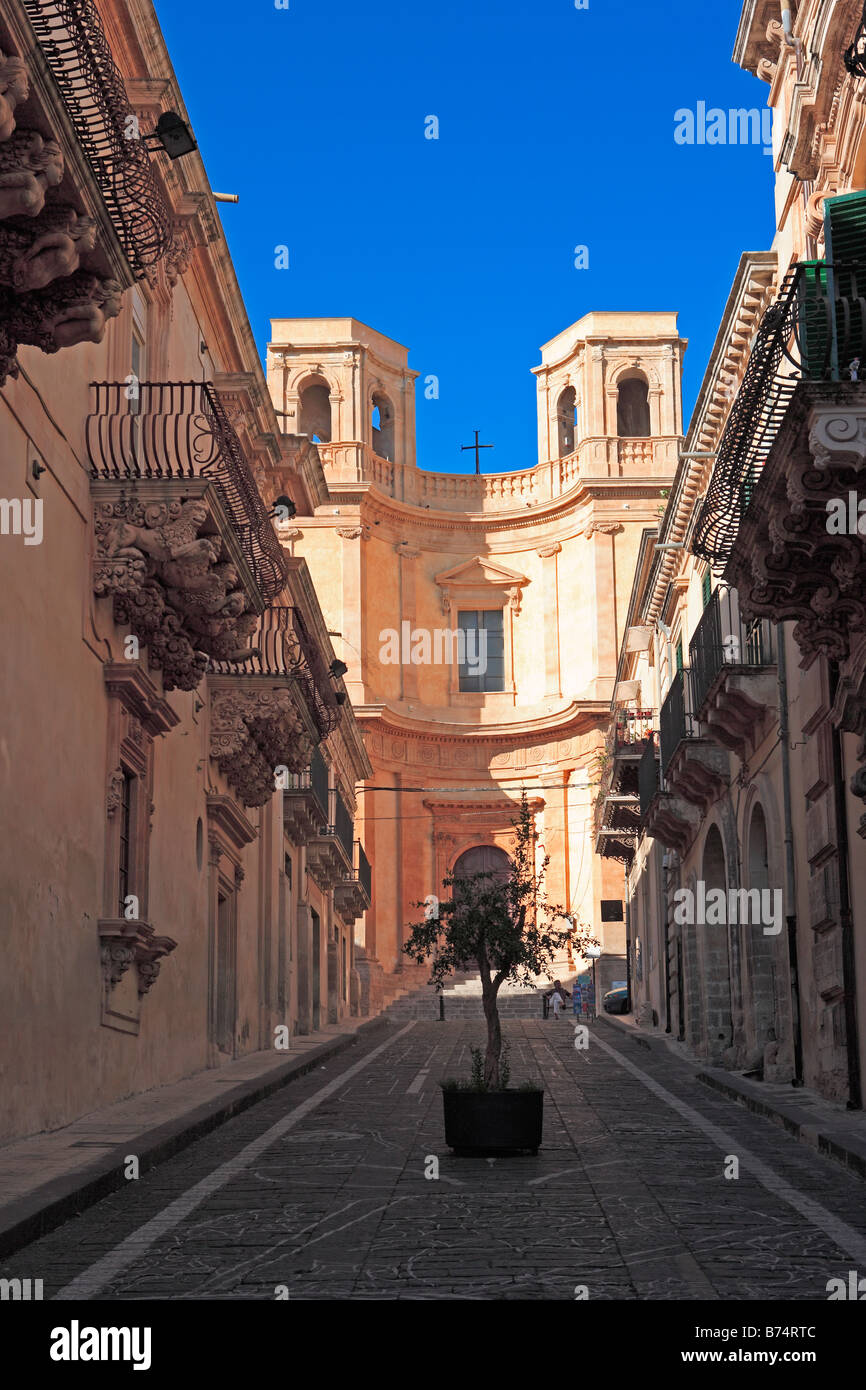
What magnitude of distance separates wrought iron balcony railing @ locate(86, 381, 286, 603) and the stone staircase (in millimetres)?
24424

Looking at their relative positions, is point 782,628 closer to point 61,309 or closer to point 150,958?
point 150,958

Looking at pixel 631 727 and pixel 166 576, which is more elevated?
pixel 631 727

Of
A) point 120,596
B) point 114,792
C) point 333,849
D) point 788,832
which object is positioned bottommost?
point 788,832

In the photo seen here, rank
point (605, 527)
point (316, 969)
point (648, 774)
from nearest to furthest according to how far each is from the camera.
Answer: point (648, 774), point (316, 969), point (605, 527)

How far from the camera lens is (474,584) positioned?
175ft

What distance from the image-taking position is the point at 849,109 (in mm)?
14305

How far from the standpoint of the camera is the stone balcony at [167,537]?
47.3 ft

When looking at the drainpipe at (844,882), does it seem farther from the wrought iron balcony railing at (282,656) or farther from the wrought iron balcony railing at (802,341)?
the wrought iron balcony railing at (282,656)

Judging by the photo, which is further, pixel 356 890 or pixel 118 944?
pixel 356 890

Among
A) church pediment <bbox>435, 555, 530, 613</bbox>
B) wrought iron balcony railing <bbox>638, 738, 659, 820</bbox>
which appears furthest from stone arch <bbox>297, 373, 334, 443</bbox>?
wrought iron balcony railing <bbox>638, 738, 659, 820</bbox>

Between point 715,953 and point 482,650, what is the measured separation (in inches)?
1143

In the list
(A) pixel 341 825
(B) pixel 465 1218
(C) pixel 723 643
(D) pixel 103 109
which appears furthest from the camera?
(A) pixel 341 825

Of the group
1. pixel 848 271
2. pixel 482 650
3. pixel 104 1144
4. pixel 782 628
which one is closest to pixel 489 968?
pixel 104 1144
